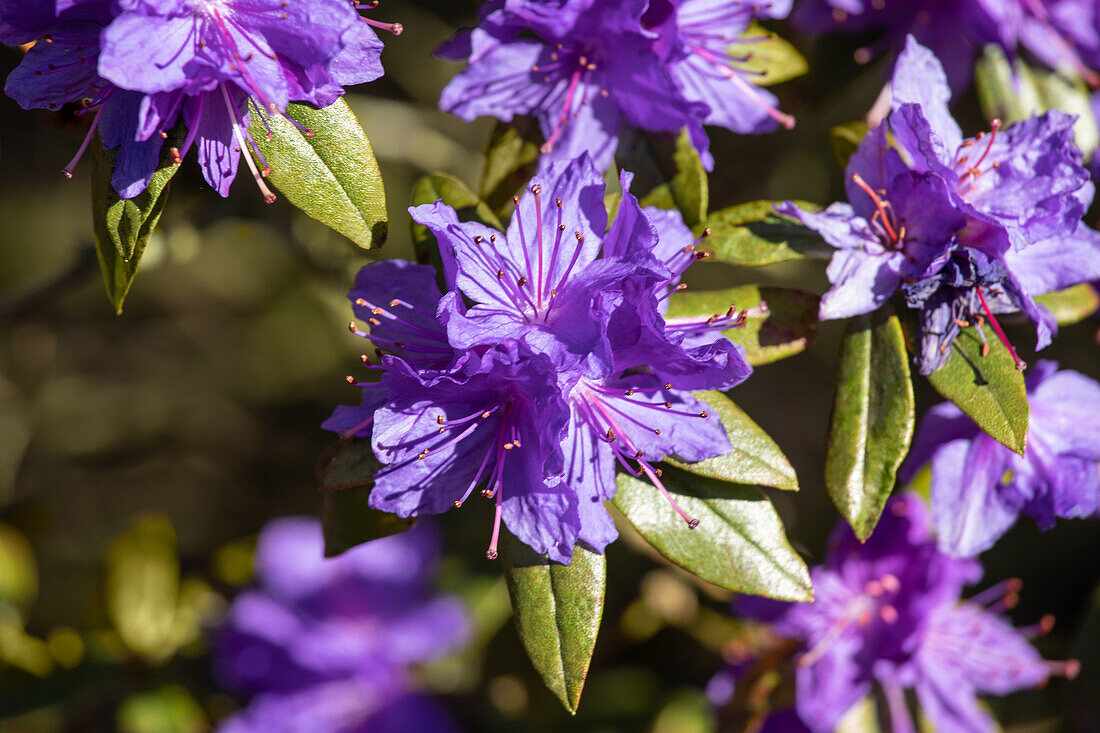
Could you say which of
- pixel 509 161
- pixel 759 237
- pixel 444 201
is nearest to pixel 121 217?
pixel 444 201

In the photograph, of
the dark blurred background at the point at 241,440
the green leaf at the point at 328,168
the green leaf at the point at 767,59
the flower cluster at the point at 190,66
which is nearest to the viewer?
the flower cluster at the point at 190,66

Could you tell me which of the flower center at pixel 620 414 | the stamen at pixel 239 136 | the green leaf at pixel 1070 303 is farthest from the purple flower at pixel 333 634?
the green leaf at pixel 1070 303

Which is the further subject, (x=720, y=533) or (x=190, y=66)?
(x=720, y=533)

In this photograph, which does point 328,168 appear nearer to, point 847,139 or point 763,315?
point 763,315

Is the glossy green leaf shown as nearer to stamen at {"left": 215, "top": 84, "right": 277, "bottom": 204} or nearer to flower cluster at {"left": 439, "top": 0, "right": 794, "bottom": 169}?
Answer: flower cluster at {"left": 439, "top": 0, "right": 794, "bottom": 169}

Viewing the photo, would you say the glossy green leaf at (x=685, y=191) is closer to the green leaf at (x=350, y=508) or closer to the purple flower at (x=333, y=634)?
the green leaf at (x=350, y=508)

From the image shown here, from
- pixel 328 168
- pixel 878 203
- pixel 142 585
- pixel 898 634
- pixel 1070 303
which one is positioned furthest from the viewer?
pixel 142 585
